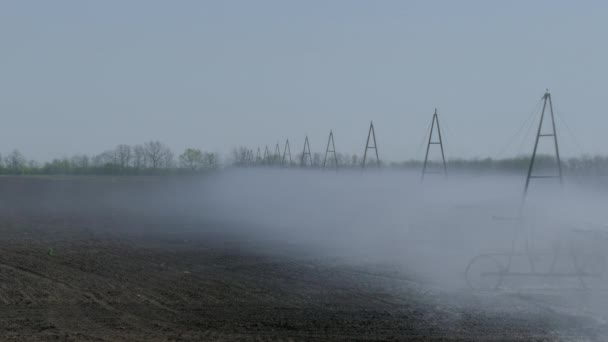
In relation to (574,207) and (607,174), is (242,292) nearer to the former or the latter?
(574,207)

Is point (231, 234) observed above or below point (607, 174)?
below

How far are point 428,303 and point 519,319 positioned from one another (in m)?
2.11

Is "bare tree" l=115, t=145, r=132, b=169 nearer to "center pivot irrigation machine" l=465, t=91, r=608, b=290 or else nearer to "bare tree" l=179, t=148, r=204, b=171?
"bare tree" l=179, t=148, r=204, b=171

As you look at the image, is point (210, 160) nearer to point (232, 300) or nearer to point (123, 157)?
point (123, 157)

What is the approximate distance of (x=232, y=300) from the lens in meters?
15.2

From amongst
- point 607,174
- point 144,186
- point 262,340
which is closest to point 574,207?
point 607,174

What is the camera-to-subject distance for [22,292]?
16.2 meters

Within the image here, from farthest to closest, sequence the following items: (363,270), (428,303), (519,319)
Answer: (363,270) < (428,303) < (519,319)

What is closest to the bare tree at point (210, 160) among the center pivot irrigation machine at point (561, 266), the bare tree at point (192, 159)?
the bare tree at point (192, 159)

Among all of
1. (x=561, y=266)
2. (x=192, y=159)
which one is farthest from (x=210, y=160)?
(x=561, y=266)

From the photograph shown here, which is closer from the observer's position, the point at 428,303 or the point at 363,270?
the point at 428,303

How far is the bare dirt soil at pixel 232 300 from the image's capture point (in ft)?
40.3

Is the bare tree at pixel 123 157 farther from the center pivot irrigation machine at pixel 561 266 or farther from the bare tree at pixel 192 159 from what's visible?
the center pivot irrigation machine at pixel 561 266

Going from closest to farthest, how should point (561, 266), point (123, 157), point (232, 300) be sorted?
point (232, 300) → point (561, 266) → point (123, 157)
